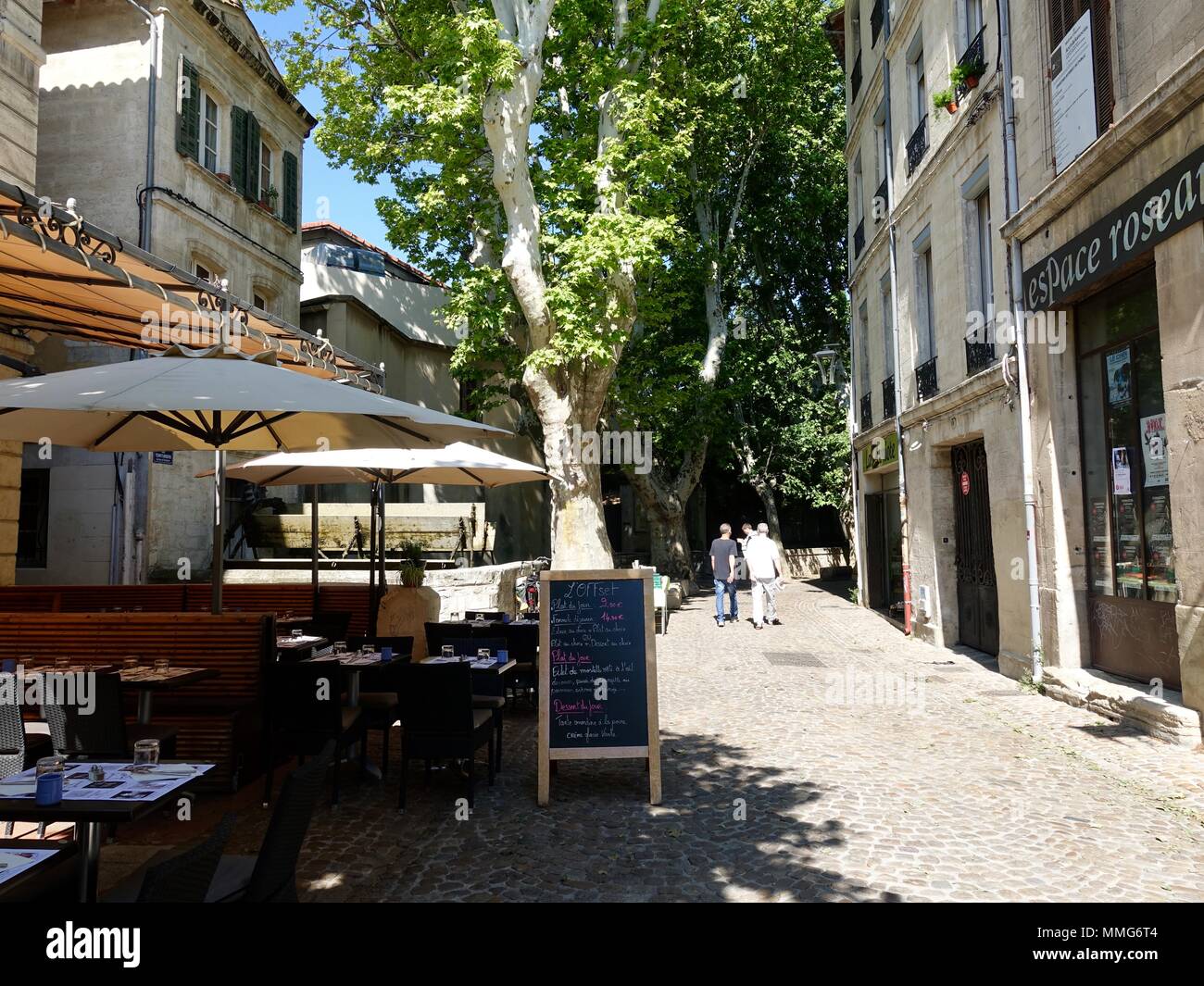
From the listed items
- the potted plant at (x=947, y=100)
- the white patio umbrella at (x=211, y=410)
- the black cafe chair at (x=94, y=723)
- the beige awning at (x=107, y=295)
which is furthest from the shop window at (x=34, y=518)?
the potted plant at (x=947, y=100)

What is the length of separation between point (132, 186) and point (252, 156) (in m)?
3.85

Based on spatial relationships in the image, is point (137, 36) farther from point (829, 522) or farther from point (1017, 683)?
point (829, 522)

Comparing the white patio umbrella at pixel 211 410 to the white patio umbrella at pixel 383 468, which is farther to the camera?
the white patio umbrella at pixel 383 468

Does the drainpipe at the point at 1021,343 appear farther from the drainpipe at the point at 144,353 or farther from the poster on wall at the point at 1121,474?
the drainpipe at the point at 144,353

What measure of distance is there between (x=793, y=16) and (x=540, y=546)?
688 inches

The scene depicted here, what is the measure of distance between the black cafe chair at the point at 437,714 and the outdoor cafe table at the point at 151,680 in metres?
1.49

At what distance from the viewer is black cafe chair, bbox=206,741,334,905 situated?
2945 mm

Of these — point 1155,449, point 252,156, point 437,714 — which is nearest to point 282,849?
point 437,714

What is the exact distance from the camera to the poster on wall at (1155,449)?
295 inches

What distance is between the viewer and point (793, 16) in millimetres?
21906

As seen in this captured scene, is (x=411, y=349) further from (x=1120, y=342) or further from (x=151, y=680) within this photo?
(x=151, y=680)

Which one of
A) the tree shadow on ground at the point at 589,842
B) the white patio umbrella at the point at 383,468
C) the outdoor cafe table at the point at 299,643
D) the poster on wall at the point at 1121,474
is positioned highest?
the white patio umbrella at the point at 383,468

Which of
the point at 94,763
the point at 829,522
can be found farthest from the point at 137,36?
the point at 829,522

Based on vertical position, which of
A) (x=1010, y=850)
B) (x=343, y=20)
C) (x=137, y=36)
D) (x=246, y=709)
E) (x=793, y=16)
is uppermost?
(x=793, y=16)
